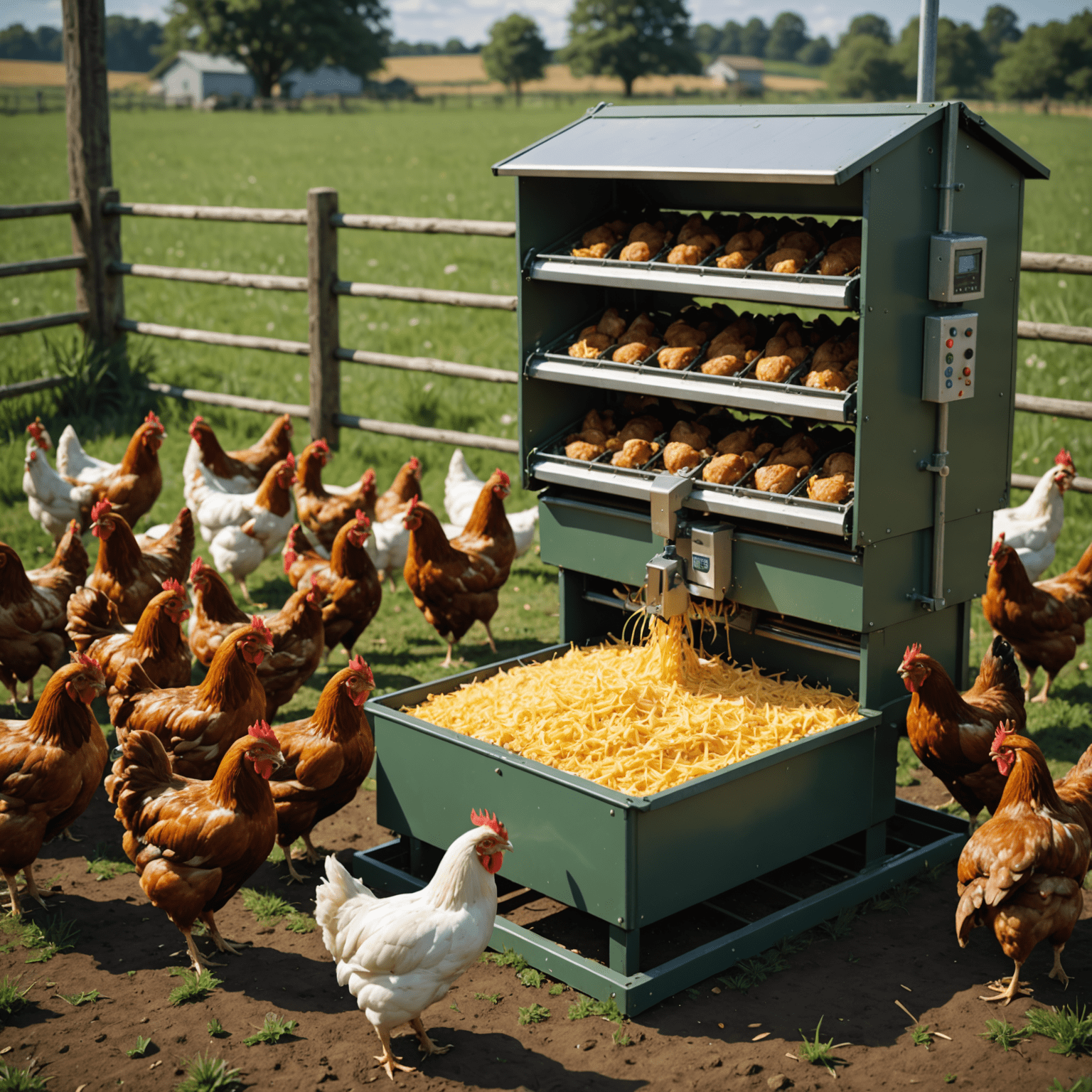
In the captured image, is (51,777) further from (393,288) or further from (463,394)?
(463,394)

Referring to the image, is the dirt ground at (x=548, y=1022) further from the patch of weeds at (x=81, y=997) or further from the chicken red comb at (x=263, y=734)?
the chicken red comb at (x=263, y=734)

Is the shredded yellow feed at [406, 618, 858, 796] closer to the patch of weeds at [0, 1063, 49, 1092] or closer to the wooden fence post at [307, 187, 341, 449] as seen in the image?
the patch of weeds at [0, 1063, 49, 1092]

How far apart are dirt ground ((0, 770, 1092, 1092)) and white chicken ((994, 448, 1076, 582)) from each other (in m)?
2.62

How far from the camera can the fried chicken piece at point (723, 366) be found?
4555mm

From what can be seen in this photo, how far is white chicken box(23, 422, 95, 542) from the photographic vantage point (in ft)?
25.2

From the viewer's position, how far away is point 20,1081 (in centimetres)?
358

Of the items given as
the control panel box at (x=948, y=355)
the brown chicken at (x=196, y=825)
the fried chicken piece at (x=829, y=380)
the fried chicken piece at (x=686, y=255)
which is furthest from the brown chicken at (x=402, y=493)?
the control panel box at (x=948, y=355)

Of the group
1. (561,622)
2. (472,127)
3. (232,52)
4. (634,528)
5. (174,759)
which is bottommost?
(174,759)

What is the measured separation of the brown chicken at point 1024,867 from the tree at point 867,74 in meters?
58.2

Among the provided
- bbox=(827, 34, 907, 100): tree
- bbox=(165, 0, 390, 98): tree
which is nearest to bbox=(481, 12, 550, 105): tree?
bbox=(165, 0, 390, 98): tree

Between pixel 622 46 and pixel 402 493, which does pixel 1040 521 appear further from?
pixel 622 46

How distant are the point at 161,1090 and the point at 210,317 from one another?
12.5 m

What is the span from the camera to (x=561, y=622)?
5.42 metres

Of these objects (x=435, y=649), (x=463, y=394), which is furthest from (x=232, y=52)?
(x=435, y=649)
